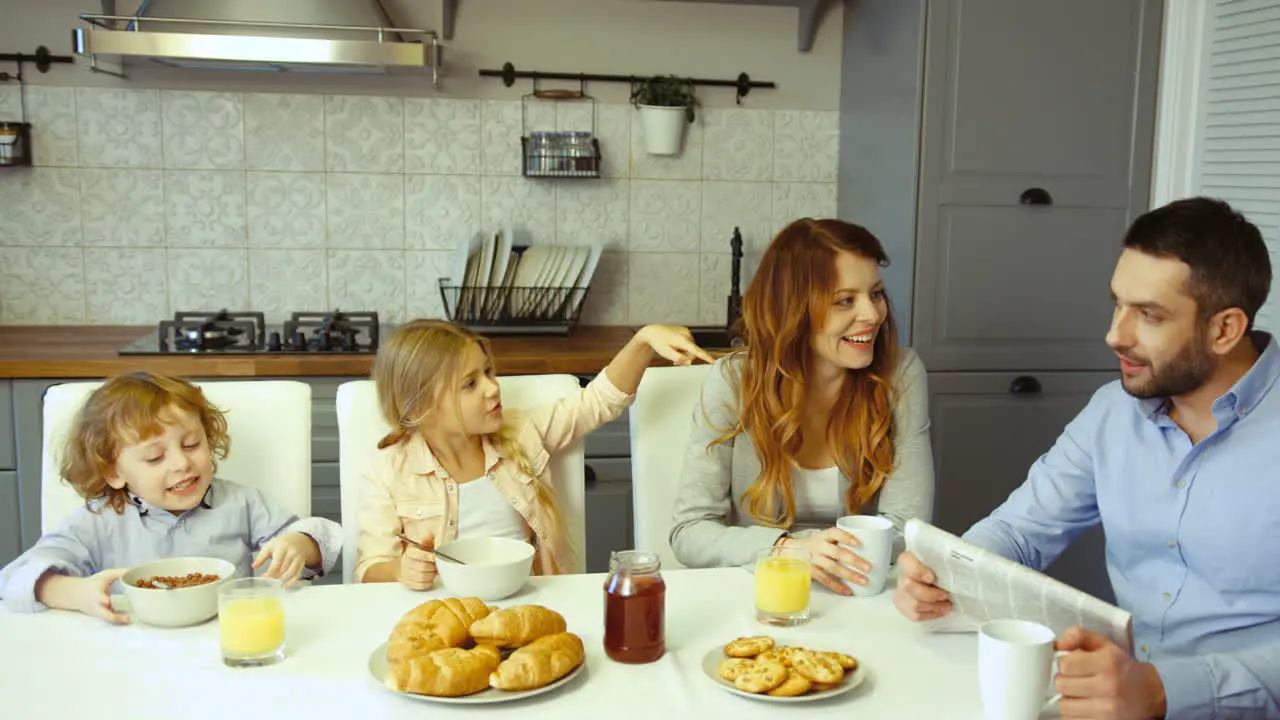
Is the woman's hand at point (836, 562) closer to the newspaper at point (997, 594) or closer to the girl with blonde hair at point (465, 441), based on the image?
the newspaper at point (997, 594)

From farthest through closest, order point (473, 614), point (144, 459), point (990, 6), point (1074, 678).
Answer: point (990, 6) < point (144, 459) < point (473, 614) < point (1074, 678)

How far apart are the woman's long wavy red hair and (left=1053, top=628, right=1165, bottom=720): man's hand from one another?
0.70m

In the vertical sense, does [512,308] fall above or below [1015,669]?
above

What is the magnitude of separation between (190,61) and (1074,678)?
2.49 metres

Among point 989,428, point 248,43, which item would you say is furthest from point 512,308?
point 989,428

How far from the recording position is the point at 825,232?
6.20ft

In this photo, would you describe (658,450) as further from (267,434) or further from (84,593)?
(84,593)

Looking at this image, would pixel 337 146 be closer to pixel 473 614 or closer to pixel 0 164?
pixel 0 164

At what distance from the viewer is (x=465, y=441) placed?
74.9 inches

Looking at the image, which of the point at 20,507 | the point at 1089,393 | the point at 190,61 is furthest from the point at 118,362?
the point at 1089,393

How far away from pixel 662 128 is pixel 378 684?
220 cm

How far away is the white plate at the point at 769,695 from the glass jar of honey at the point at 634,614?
0.20ft

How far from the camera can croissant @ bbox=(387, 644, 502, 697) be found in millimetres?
1149

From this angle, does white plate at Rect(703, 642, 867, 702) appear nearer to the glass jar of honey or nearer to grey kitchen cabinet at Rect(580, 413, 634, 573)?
the glass jar of honey
